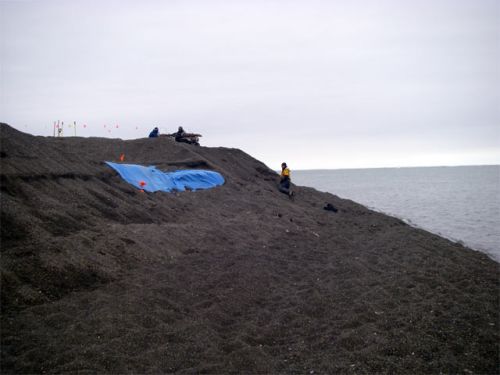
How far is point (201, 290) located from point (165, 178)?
29.4 feet

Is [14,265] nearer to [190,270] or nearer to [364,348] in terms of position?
[190,270]

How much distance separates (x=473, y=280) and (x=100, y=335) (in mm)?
7281

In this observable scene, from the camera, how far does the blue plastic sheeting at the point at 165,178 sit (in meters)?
13.6

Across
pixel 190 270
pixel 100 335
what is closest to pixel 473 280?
pixel 190 270

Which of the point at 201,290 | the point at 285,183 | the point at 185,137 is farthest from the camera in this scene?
the point at 185,137

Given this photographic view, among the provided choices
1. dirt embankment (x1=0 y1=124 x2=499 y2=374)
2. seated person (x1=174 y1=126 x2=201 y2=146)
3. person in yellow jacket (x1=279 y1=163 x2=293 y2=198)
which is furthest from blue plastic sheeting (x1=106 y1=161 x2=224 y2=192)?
seated person (x1=174 y1=126 x2=201 y2=146)

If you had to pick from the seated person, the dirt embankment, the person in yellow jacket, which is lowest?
the dirt embankment

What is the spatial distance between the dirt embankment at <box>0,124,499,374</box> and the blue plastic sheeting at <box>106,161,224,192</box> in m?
0.76

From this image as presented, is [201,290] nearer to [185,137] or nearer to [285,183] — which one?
[285,183]

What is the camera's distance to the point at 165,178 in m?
15.4

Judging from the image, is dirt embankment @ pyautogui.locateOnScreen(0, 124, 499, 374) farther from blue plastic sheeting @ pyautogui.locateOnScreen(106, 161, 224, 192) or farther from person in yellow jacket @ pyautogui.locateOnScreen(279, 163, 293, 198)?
person in yellow jacket @ pyautogui.locateOnScreen(279, 163, 293, 198)

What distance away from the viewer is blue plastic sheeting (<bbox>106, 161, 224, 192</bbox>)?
13.6 m

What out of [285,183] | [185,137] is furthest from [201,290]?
[185,137]

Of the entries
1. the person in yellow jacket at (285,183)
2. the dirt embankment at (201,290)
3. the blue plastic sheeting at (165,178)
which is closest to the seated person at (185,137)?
the blue plastic sheeting at (165,178)
